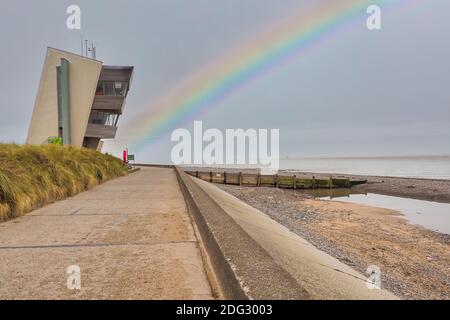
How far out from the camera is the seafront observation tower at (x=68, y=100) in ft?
122

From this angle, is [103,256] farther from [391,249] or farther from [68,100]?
[68,100]

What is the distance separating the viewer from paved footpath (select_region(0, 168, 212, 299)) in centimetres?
301

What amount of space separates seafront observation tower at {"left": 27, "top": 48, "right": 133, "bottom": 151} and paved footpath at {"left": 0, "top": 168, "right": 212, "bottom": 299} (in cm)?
3282

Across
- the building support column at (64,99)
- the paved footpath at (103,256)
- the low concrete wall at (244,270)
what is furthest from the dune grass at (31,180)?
the building support column at (64,99)

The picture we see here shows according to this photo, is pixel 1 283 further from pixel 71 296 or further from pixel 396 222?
pixel 396 222

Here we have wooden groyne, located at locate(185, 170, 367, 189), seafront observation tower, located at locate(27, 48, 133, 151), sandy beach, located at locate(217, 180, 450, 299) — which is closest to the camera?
sandy beach, located at locate(217, 180, 450, 299)

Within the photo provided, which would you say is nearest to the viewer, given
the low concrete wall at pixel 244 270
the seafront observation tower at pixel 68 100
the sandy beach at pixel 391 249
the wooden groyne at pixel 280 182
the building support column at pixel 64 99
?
the low concrete wall at pixel 244 270

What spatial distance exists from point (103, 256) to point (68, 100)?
37664mm

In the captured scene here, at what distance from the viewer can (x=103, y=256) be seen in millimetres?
4098

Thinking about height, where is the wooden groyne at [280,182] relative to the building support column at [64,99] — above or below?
below

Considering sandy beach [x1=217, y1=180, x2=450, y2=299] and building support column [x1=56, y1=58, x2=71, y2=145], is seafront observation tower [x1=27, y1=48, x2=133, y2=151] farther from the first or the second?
sandy beach [x1=217, y1=180, x2=450, y2=299]

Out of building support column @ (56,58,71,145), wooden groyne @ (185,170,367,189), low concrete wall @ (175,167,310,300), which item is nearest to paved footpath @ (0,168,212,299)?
low concrete wall @ (175,167,310,300)

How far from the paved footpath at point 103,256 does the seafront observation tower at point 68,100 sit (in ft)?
108

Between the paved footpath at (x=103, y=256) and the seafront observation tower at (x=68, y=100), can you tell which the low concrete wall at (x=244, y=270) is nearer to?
the paved footpath at (x=103, y=256)
